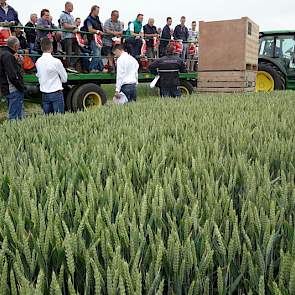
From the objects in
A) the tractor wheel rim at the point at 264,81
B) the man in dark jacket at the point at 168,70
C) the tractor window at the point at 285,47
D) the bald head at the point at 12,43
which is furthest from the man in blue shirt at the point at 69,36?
the tractor window at the point at 285,47

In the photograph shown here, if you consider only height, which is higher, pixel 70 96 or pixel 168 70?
pixel 168 70

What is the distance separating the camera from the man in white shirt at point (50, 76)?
6.64 meters

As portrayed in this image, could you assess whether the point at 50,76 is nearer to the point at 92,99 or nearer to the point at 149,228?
the point at 92,99

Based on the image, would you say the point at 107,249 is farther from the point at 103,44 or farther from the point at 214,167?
the point at 103,44

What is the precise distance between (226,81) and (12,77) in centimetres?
514

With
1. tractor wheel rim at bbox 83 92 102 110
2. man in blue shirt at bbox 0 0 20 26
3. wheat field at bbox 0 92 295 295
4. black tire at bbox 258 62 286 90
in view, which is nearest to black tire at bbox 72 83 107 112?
tractor wheel rim at bbox 83 92 102 110

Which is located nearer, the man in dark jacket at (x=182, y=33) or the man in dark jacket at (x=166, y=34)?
the man in dark jacket at (x=166, y=34)

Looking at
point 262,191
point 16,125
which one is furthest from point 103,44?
point 262,191

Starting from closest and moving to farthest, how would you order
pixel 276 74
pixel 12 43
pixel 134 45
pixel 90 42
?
1. pixel 12 43
2. pixel 90 42
3. pixel 134 45
4. pixel 276 74

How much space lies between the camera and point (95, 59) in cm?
977

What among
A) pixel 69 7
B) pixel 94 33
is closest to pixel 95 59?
pixel 94 33

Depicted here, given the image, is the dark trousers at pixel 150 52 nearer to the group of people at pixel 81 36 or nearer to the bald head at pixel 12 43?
the group of people at pixel 81 36

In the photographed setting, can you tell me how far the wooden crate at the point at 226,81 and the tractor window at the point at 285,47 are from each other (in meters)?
3.45

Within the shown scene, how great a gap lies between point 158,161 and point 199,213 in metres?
0.79
